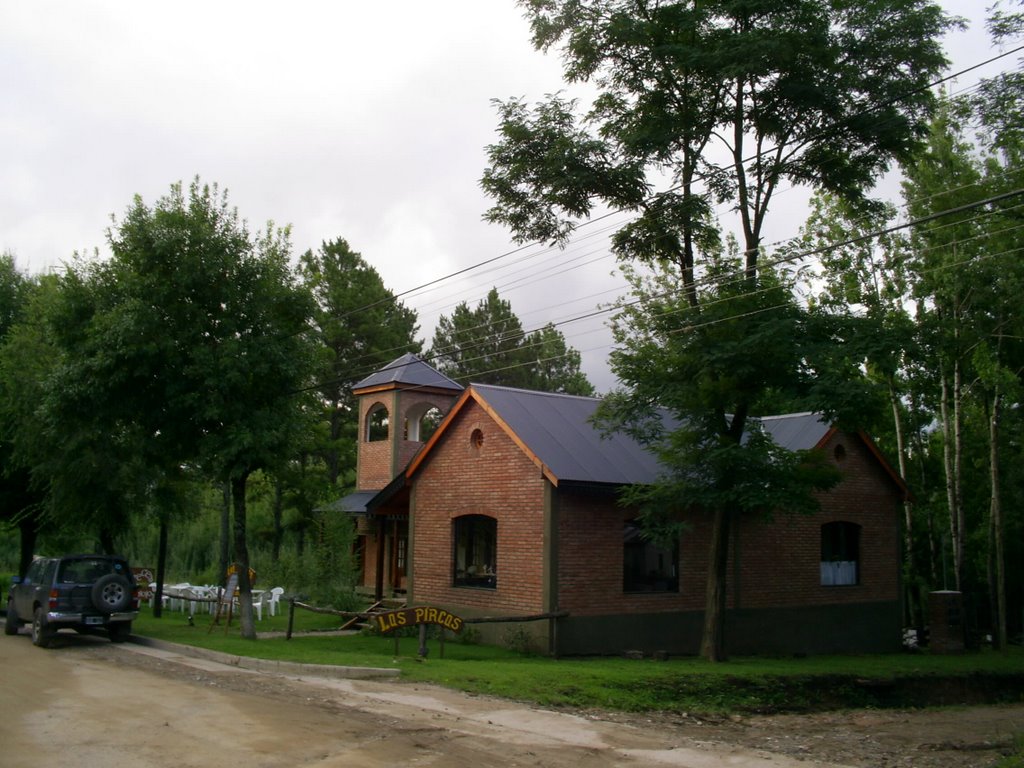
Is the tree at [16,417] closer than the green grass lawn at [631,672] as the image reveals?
No

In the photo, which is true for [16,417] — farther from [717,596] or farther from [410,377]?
[717,596]

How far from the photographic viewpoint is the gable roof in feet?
68.2

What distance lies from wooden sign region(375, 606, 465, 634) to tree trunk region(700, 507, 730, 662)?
5177 millimetres

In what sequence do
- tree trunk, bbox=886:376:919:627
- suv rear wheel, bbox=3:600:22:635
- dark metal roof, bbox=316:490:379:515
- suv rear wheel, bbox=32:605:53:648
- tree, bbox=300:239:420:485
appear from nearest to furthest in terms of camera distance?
suv rear wheel, bbox=32:605:53:648 → suv rear wheel, bbox=3:600:22:635 → dark metal roof, bbox=316:490:379:515 → tree trunk, bbox=886:376:919:627 → tree, bbox=300:239:420:485

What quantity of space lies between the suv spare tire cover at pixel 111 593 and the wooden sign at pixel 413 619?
6050mm

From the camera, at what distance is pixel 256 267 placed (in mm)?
21578

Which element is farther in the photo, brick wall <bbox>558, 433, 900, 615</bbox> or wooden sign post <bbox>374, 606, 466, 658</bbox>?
brick wall <bbox>558, 433, 900, 615</bbox>

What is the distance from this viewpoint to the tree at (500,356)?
60.4 metres

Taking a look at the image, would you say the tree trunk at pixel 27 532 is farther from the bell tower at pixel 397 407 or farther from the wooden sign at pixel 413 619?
the wooden sign at pixel 413 619

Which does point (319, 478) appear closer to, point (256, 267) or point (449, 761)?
point (256, 267)

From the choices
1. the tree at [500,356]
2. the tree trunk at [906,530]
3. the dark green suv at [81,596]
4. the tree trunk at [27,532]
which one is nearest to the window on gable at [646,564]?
the dark green suv at [81,596]

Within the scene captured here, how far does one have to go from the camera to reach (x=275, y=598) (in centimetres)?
2950

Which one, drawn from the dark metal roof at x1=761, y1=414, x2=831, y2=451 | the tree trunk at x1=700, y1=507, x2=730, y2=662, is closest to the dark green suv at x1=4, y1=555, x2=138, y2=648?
the tree trunk at x1=700, y1=507, x2=730, y2=662

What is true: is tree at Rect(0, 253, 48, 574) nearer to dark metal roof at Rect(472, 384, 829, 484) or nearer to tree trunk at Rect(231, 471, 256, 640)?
tree trunk at Rect(231, 471, 256, 640)
